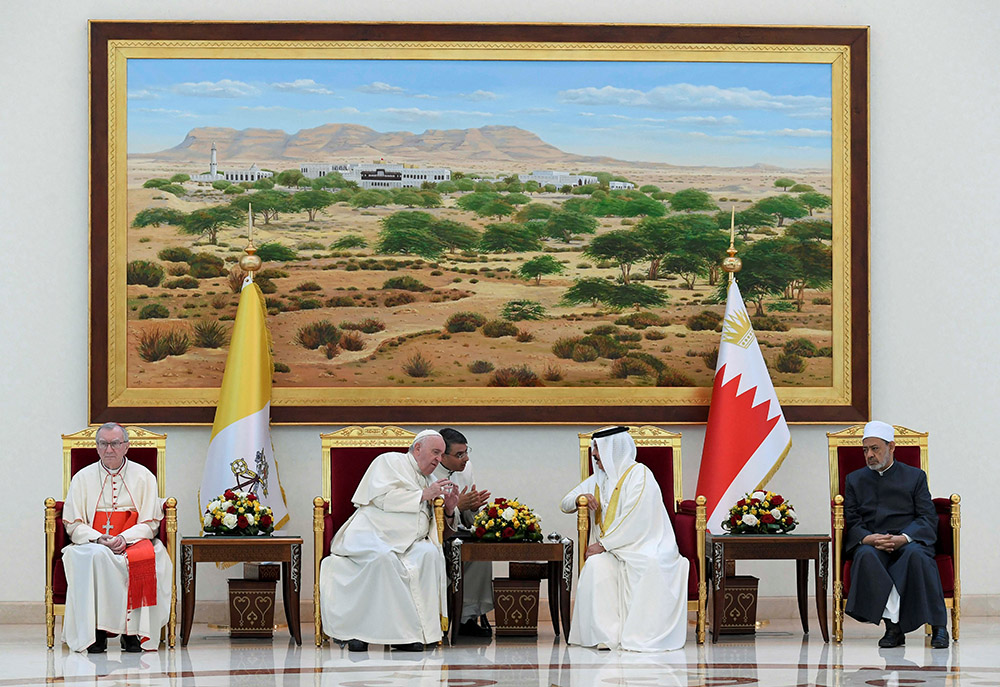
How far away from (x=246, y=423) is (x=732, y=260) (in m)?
4.03

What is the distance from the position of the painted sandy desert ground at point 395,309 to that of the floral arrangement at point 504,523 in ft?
5.55

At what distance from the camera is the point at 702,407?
1058 cm

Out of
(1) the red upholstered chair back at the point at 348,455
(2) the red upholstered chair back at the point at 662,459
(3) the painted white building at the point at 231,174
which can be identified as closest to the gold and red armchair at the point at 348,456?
(1) the red upholstered chair back at the point at 348,455

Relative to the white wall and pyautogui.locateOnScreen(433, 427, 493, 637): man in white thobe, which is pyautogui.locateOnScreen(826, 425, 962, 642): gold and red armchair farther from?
pyautogui.locateOnScreen(433, 427, 493, 637): man in white thobe

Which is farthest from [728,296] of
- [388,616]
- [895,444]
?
[388,616]

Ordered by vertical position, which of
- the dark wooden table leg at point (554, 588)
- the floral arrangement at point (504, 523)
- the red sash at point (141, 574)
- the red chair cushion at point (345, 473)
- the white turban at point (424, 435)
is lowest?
the dark wooden table leg at point (554, 588)

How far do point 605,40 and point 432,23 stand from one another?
1.41m

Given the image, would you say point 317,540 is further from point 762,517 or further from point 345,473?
point 762,517

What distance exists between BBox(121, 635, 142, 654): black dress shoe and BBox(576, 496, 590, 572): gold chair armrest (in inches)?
119

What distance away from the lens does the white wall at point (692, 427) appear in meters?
10.4

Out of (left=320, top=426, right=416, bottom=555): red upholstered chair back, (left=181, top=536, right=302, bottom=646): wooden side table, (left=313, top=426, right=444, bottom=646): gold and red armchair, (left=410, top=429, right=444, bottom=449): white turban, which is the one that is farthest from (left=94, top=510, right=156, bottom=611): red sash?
(left=410, top=429, right=444, bottom=449): white turban

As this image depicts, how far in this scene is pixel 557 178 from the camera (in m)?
10.7

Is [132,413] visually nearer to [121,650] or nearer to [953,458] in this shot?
[121,650]

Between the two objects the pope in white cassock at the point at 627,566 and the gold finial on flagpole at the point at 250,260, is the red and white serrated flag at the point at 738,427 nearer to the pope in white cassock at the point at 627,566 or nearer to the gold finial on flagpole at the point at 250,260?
the pope in white cassock at the point at 627,566
